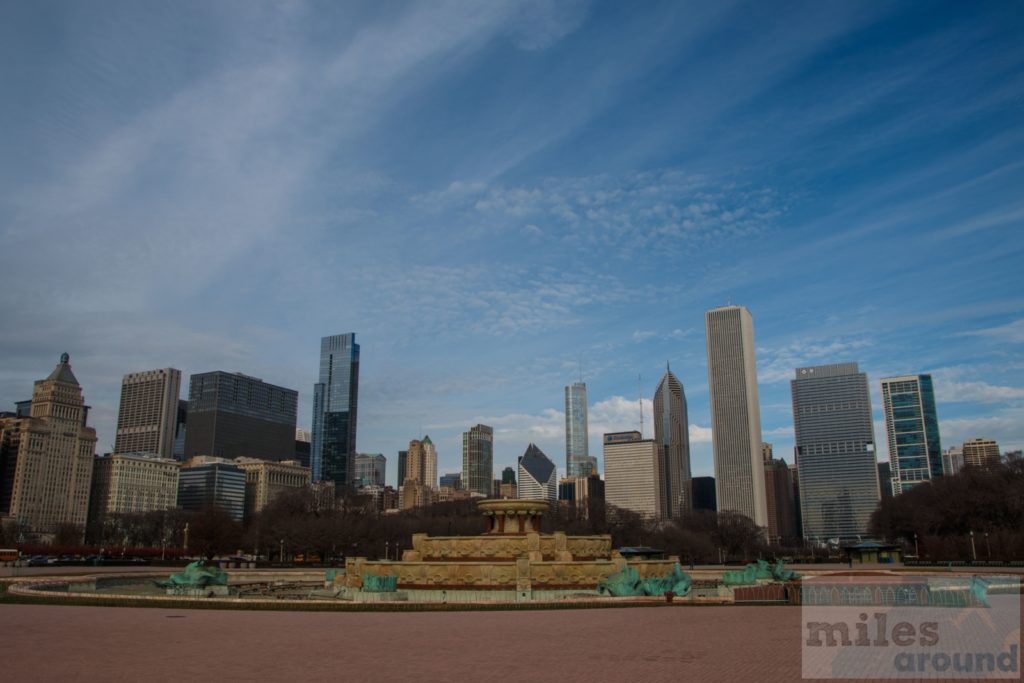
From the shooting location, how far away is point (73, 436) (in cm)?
17962

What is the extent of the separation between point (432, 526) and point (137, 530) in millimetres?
58162

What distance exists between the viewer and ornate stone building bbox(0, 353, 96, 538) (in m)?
168

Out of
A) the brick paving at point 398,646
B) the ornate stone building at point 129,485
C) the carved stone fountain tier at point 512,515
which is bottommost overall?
the brick paving at point 398,646

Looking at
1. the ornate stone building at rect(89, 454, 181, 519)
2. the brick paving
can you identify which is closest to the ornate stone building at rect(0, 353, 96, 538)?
the ornate stone building at rect(89, 454, 181, 519)

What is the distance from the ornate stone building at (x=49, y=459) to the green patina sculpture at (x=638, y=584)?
15977cm

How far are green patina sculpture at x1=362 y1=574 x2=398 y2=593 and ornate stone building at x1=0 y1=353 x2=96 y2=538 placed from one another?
154 meters

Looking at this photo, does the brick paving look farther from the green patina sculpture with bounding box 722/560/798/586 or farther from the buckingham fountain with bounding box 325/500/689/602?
the green patina sculpture with bounding box 722/560/798/586

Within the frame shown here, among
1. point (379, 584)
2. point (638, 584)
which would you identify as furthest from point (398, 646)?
point (638, 584)

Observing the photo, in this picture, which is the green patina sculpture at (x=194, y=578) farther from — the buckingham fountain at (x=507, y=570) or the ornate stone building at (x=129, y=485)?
the ornate stone building at (x=129, y=485)

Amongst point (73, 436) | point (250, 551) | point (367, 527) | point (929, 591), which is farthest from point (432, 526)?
point (73, 436)

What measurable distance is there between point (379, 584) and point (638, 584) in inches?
408

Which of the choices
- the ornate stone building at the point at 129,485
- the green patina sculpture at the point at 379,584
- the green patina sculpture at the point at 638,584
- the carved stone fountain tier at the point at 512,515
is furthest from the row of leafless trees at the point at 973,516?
the ornate stone building at the point at 129,485

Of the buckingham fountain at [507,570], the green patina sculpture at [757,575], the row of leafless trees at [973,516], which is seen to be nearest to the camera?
the buckingham fountain at [507,570]

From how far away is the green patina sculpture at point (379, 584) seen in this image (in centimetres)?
3225
